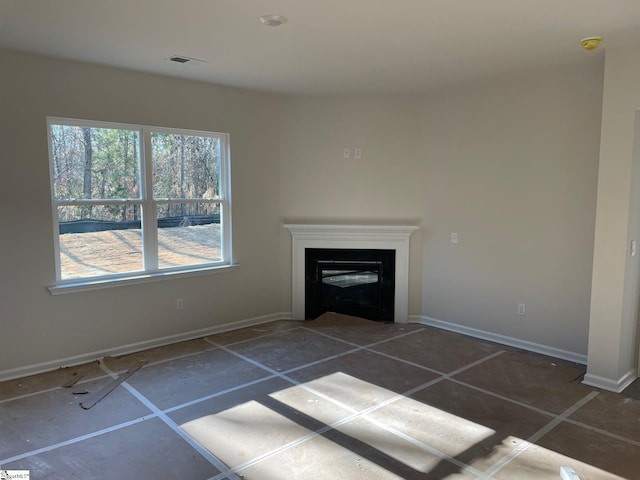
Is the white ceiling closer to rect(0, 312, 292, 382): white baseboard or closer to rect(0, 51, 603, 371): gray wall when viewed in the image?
rect(0, 51, 603, 371): gray wall

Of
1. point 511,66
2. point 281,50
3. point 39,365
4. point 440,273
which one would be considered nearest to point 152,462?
point 39,365

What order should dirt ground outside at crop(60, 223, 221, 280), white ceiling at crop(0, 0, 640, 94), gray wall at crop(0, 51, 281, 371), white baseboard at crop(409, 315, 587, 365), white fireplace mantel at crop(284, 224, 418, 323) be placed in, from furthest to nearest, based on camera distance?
white fireplace mantel at crop(284, 224, 418, 323)
white baseboard at crop(409, 315, 587, 365)
dirt ground outside at crop(60, 223, 221, 280)
gray wall at crop(0, 51, 281, 371)
white ceiling at crop(0, 0, 640, 94)

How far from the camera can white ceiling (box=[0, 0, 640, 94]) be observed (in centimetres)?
266

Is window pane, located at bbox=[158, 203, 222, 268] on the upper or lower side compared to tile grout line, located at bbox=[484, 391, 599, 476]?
upper

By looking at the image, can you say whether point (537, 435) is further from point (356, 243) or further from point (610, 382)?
point (356, 243)

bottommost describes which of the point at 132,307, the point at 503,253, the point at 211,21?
the point at 132,307

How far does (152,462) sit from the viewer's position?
2525mm

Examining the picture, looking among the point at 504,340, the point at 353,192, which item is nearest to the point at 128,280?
the point at 353,192

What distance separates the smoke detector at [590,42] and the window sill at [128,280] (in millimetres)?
3698

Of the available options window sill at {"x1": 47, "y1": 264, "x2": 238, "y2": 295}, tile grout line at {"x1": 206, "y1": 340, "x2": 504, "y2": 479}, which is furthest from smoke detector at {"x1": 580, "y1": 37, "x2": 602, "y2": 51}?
window sill at {"x1": 47, "y1": 264, "x2": 238, "y2": 295}

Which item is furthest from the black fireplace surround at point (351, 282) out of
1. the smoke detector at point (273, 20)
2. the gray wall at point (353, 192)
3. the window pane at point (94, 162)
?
the smoke detector at point (273, 20)

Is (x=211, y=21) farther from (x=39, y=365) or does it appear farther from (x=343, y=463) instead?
(x=39, y=365)

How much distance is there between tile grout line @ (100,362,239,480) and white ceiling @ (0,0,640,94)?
2.57 meters

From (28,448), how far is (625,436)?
142 inches
